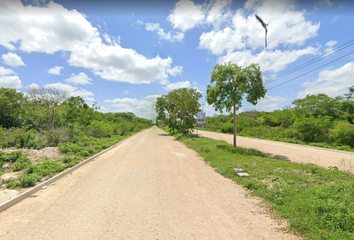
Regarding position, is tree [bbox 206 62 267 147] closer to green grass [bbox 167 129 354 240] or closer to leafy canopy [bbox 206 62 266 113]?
leafy canopy [bbox 206 62 266 113]

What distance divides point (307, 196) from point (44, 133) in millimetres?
19250

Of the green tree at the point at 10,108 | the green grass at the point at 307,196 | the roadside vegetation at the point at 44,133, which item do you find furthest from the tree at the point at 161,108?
the green grass at the point at 307,196

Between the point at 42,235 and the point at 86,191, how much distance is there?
2130 mm

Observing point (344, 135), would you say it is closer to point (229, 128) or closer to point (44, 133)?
point (229, 128)

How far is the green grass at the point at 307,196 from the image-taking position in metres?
3.04

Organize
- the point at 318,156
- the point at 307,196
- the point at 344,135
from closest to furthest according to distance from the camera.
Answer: the point at 307,196, the point at 318,156, the point at 344,135

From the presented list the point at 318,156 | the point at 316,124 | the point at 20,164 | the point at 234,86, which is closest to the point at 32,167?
the point at 20,164

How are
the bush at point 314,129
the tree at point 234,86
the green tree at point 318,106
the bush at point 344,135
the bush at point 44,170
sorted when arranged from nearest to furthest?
the bush at point 44,170
the tree at point 234,86
the bush at point 344,135
the bush at point 314,129
the green tree at point 318,106

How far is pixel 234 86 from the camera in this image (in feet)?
37.4

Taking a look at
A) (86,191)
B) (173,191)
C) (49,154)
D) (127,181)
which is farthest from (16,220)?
(49,154)

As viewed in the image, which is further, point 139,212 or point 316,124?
point 316,124

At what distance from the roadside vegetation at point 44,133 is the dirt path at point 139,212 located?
1.94 m

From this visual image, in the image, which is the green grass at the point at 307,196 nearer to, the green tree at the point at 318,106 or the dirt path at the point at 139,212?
the dirt path at the point at 139,212

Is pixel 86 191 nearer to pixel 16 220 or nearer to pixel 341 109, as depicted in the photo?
pixel 16 220
